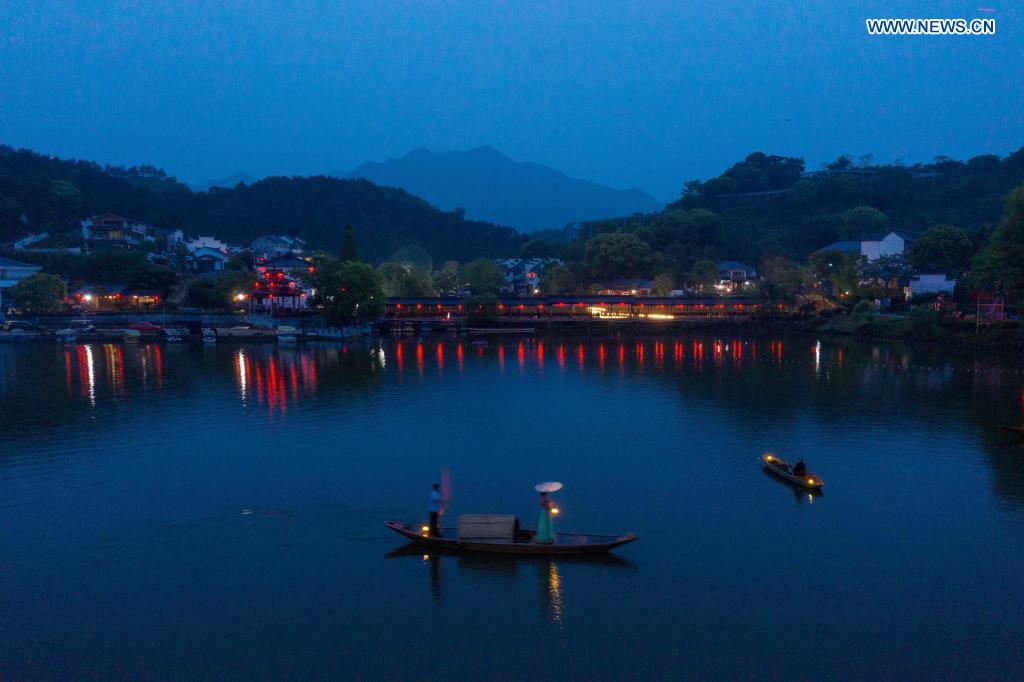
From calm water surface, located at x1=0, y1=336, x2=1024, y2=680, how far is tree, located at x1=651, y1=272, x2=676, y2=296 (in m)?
50.3

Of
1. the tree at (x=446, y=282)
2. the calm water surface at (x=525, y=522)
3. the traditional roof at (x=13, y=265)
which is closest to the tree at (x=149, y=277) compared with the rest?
the traditional roof at (x=13, y=265)

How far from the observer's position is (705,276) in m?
83.8

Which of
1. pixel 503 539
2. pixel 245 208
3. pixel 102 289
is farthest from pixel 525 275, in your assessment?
pixel 503 539

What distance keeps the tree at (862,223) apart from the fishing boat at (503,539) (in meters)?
93.6

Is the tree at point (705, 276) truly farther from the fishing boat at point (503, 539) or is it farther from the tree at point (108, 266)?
the fishing boat at point (503, 539)

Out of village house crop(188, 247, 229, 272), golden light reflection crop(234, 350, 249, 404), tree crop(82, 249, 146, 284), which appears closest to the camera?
golden light reflection crop(234, 350, 249, 404)

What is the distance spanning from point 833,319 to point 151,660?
212ft

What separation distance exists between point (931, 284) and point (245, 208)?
341 ft

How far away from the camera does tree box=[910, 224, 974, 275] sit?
63.8 meters

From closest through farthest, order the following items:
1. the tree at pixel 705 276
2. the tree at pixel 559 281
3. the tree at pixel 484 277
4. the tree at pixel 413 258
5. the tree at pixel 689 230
Result: the tree at pixel 484 277
the tree at pixel 705 276
the tree at pixel 559 281
the tree at pixel 413 258
the tree at pixel 689 230

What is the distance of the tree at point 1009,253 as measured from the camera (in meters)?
45.1

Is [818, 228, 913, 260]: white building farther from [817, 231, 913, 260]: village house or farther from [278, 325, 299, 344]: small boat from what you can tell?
[278, 325, 299, 344]: small boat

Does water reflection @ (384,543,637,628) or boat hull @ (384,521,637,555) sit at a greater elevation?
boat hull @ (384,521,637,555)

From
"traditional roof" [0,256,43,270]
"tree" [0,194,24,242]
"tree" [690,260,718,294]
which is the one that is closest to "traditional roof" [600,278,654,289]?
"tree" [690,260,718,294]
